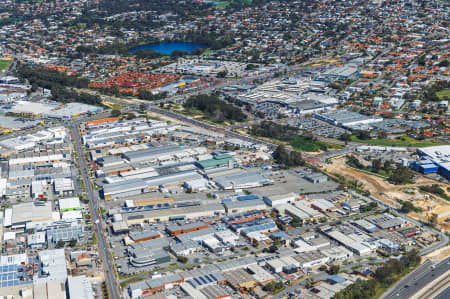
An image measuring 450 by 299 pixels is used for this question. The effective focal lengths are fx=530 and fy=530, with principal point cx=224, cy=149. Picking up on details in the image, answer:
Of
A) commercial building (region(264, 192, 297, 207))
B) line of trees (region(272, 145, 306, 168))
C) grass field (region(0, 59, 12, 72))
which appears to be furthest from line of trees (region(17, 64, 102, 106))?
commercial building (region(264, 192, 297, 207))

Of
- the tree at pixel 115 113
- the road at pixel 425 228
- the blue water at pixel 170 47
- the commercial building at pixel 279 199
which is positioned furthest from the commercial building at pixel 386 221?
the blue water at pixel 170 47

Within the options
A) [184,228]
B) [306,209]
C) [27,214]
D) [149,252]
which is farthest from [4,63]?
Answer: [306,209]

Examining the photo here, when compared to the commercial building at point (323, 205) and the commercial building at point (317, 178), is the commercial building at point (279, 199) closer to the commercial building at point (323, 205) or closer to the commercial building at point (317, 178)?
the commercial building at point (323, 205)

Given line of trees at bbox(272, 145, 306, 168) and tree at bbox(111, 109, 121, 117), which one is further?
tree at bbox(111, 109, 121, 117)

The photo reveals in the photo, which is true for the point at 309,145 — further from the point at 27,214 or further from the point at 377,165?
the point at 27,214

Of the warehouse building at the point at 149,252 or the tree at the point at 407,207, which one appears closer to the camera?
the warehouse building at the point at 149,252

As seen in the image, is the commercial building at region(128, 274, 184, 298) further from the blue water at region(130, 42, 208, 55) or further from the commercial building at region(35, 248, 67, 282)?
the blue water at region(130, 42, 208, 55)
